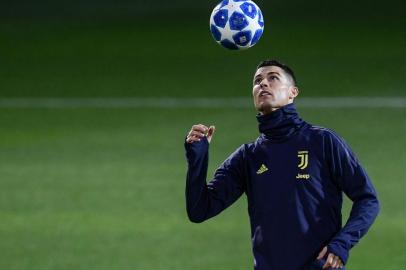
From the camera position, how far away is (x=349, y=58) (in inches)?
827

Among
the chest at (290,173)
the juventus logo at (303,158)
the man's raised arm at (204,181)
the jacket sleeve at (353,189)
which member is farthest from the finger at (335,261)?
the man's raised arm at (204,181)

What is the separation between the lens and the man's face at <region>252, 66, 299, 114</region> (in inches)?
295

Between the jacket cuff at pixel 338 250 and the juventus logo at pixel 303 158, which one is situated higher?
the juventus logo at pixel 303 158

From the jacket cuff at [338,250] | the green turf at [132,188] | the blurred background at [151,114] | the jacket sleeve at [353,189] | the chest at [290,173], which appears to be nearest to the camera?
the jacket cuff at [338,250]

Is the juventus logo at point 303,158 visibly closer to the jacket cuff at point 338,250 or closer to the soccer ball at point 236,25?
the jacket cuff at point 338,250

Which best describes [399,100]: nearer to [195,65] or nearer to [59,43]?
[195,65]

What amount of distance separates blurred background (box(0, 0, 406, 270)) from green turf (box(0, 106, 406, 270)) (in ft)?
0.08

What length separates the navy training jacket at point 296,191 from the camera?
7301 millimetres

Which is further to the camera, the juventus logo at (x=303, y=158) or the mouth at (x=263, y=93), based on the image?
the mouth at (x=263, y=93)

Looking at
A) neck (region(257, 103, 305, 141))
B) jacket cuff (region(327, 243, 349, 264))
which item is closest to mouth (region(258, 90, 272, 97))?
neck (region(257, 103, 305, 141))

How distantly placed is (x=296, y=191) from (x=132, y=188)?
6393 mm

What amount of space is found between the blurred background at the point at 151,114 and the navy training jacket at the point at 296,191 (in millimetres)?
3505

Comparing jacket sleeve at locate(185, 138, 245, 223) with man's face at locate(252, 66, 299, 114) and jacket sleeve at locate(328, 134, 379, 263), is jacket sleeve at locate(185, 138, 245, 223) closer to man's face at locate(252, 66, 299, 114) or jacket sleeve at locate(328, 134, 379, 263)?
man's face at locate(252, 66, 299, 114)

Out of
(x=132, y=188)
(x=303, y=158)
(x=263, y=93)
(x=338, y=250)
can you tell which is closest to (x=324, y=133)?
(x=303, y=158)
